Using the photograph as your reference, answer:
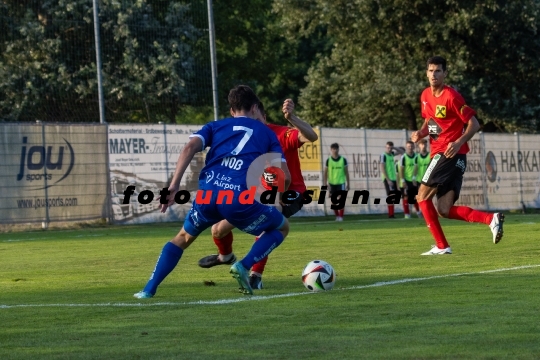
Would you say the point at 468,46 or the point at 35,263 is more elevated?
the point at 468,46

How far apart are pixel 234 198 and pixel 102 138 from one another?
58.0ft

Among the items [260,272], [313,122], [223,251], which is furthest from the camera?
[313,122]

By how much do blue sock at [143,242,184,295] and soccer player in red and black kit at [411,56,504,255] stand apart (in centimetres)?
485

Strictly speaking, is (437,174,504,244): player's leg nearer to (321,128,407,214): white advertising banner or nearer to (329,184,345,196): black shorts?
(329,184,345,196): black shorts

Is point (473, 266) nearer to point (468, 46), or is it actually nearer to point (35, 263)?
point (35, 263)

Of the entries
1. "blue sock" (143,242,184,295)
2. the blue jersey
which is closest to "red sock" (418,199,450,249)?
the blue jersey

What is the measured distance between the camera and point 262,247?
343 inches

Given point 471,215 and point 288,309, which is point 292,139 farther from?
point 471,215

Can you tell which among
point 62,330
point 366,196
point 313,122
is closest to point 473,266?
point 62,330

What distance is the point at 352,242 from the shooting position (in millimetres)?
16281

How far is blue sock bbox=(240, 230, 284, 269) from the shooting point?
338 inches

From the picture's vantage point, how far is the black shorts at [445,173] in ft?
42.2

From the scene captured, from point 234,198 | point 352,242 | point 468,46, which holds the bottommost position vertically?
point 352,242

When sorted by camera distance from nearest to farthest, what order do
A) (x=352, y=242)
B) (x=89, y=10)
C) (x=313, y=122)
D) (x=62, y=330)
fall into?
(x=62, y=330), (x=352, y=242), (x=89, y=10), (x=313, y=122)
